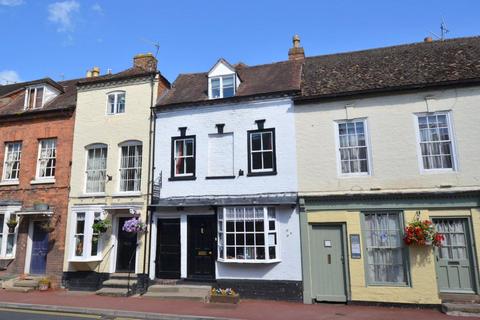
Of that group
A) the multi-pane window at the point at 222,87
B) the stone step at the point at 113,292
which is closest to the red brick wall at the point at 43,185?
the stone step at the point at 113,292

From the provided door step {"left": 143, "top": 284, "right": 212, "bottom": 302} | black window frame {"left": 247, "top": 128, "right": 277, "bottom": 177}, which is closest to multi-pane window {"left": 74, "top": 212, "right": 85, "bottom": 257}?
door step {"left": 143, "top": 284, "right": 212, "bottom": 302}

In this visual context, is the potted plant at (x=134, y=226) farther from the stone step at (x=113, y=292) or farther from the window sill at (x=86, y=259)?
the stone step at (x=113, y=292)

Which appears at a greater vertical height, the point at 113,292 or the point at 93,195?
the point at 93,195

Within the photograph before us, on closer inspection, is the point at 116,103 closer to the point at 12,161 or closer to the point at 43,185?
the point at 43,185

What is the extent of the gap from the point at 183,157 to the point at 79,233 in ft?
17.6

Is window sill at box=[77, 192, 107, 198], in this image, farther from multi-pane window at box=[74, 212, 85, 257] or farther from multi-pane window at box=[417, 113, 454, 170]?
multi-pane window at box=[417, 113, 454, 170]

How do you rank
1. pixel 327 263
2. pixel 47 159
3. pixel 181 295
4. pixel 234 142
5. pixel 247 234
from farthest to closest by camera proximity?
pixel 47 159, pixel 234 142, pixel 247 234, pixel 181 295, pixel 327 263

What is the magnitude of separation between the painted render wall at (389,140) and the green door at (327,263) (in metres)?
1.47

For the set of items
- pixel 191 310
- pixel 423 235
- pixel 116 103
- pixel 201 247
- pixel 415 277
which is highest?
pixel 116 103

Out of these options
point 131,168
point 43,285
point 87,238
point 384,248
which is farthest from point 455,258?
point 43,285

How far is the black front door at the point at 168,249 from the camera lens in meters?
13.8

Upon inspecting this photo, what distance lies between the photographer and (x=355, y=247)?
38.8 ft

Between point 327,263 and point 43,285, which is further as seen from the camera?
point 43,285

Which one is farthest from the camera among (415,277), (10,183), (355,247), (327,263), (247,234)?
(10,183)
